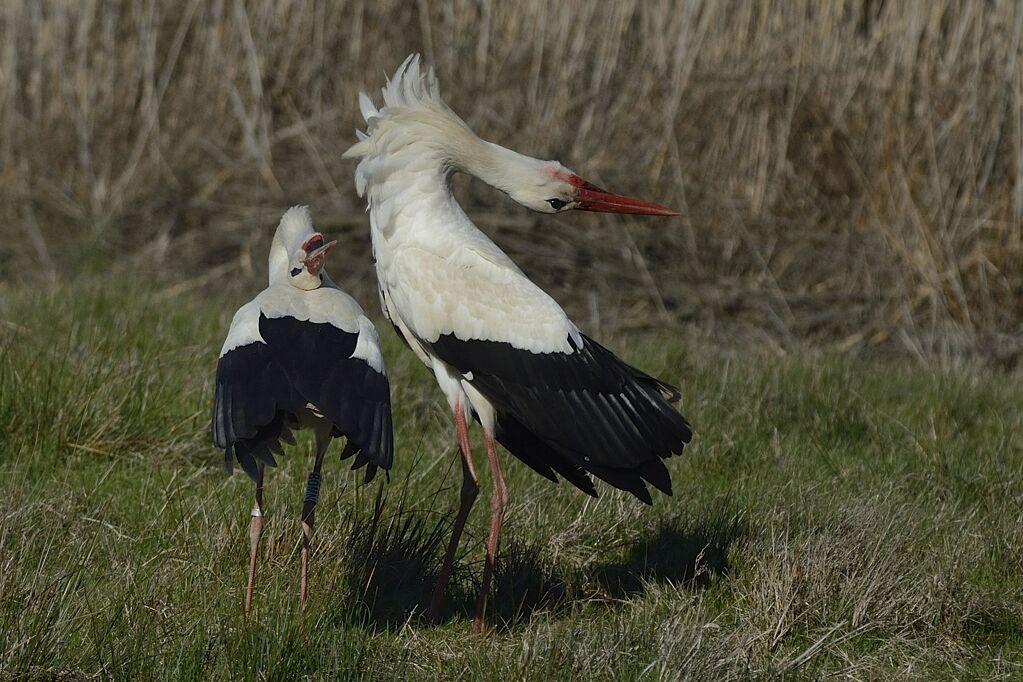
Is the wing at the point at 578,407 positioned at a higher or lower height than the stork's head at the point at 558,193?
lower

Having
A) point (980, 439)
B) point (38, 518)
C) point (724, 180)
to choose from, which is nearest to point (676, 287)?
point (724, 180)

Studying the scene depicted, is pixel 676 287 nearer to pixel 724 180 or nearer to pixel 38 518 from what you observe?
pixel 724 180

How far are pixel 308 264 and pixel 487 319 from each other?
21.8 inches

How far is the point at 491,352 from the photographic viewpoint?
3916 mm

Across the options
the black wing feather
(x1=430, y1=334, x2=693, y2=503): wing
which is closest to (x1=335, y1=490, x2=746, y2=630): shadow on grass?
(x1=430, y1=334, x2=693, y2=503): wing

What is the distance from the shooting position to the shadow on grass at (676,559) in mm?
4156

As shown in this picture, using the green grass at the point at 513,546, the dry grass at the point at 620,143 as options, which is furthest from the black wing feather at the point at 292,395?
the dry grass at the point at 620,143

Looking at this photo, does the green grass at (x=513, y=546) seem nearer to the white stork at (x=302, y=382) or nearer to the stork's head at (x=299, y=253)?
the white stork at (x=302, y=382)

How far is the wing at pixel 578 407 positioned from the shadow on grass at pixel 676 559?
0.36 meters

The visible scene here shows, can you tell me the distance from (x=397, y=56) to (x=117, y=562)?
5.20m

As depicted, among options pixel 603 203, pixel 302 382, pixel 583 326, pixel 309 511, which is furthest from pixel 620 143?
pixel 302 382

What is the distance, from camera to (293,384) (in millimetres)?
3494

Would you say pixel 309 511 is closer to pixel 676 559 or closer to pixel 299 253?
pixel 299 253

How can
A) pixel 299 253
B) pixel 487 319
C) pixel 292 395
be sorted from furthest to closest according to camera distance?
pixel 299 253 → pixel 487 319 → pixel 292 395
